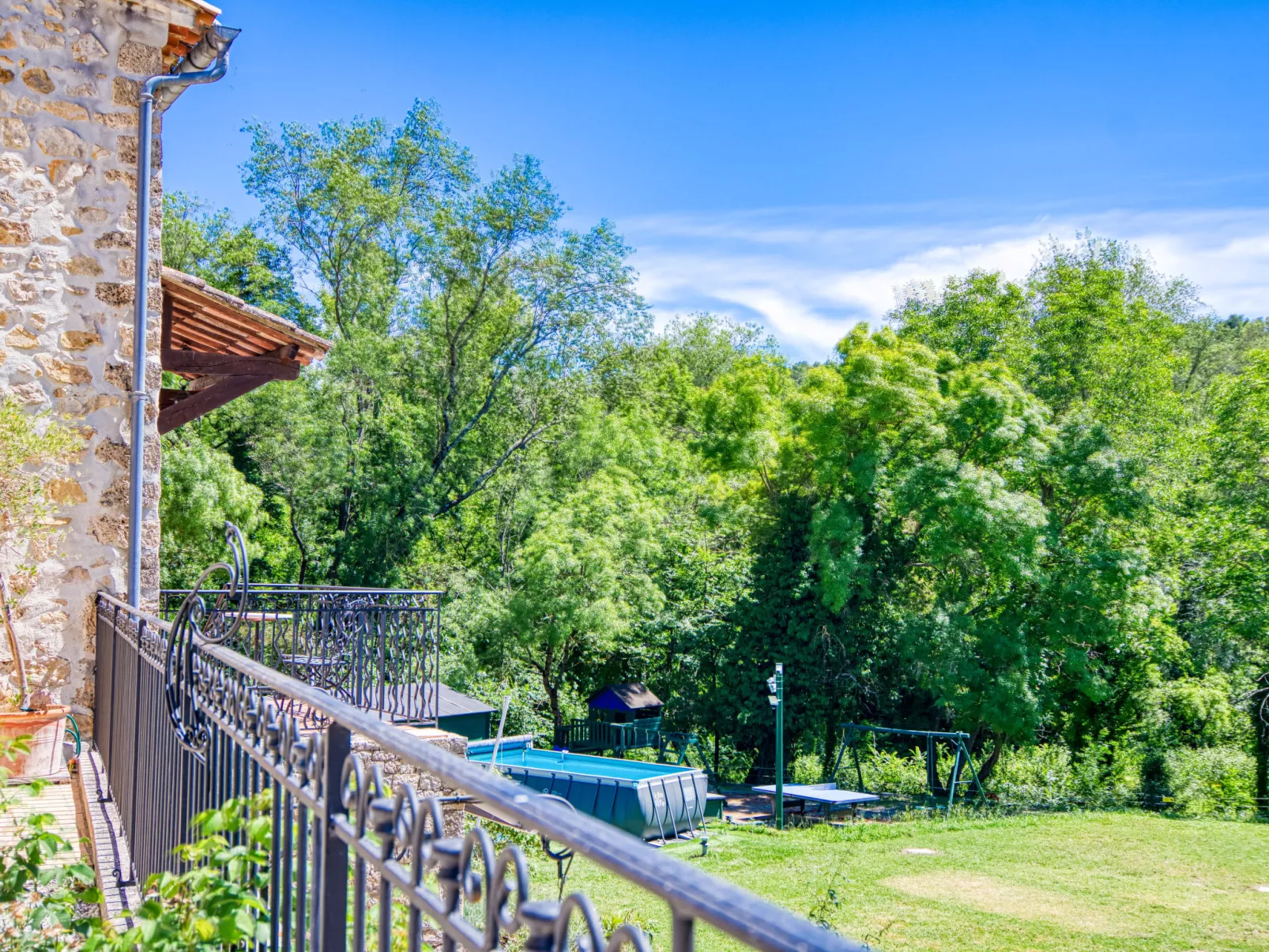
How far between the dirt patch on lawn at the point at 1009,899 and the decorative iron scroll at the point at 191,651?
9.79 meters

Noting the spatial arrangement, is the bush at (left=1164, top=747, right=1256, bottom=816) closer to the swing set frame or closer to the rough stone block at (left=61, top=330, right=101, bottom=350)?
the swing set frame

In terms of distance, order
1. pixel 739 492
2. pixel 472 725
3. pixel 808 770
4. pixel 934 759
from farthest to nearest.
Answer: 1. pixel 739 492
2. pixel 808 770
3. pixel 934 759
4. pixel 472 725

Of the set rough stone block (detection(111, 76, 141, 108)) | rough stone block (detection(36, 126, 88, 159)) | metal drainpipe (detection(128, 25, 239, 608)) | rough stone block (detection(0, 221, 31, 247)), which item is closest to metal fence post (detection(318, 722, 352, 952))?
metal drainpipe (detection(128, 25, 239, 608))

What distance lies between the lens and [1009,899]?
11.0m

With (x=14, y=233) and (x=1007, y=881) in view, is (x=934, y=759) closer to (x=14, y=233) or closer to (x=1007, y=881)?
(x=1007, y=881)

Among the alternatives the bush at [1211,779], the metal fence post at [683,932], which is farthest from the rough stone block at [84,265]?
the bush at [1211,779]

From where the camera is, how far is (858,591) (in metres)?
20.0

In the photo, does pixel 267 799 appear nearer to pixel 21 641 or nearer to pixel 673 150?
pixel 21 641

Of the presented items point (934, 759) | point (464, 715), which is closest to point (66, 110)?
point (464, 715)

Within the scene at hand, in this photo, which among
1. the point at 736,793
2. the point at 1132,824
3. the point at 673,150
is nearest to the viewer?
the point at 1132,824

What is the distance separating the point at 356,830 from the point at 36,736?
4.11 m

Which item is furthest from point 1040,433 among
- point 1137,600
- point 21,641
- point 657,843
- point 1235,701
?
point 21,641

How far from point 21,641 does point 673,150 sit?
110ft

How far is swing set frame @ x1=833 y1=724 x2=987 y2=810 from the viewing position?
1722 centimetres
